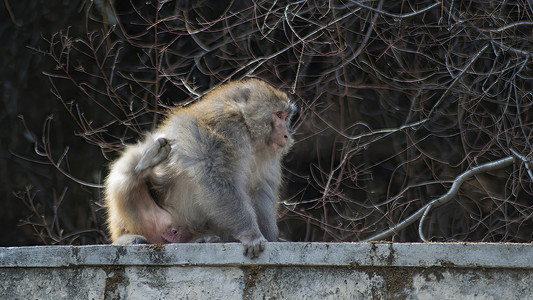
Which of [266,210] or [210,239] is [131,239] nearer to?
[210,239]

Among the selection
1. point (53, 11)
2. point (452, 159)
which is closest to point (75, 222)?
point (53, 11)

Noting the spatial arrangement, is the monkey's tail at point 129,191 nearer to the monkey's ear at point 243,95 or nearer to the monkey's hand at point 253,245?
the monkey's ear at point 243,95

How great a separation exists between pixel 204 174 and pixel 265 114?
637 mm

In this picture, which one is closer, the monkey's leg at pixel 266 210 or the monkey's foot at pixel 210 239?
the monkey's foot at pixel 210 239

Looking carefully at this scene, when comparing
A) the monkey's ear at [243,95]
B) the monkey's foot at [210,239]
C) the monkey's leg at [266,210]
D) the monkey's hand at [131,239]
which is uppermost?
the monkey's ear at [243,95]

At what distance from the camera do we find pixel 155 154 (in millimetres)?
4812

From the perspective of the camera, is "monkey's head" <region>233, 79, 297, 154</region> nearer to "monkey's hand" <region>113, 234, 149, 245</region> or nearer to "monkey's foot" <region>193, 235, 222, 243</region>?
"monkey's foot" <region>193, 235, 222, 243</region>

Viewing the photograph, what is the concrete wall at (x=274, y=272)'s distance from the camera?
3.41 meters

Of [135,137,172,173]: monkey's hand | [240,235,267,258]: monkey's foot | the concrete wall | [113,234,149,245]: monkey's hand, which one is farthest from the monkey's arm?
the concrete wall

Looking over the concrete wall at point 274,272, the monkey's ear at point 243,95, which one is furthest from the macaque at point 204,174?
the concrete wall at point 274,272

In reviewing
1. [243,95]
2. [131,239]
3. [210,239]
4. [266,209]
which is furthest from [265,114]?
[131,239]

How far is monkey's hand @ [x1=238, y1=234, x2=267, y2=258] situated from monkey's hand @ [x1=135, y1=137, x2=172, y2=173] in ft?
3.08

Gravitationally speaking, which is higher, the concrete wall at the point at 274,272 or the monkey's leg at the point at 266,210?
the concrete wall at the point at 274,272

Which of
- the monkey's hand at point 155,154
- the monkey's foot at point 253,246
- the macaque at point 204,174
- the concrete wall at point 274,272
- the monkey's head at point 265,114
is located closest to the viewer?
the concrete wall at point 274,272
